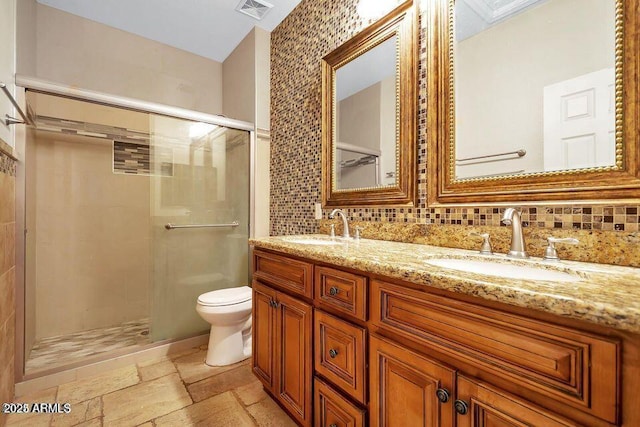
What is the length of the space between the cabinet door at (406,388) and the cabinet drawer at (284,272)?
1.24 feet

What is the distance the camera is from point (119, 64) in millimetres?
2391

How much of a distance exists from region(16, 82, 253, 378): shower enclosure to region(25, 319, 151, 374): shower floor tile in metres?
0.01

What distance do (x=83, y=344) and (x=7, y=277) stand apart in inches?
35.2

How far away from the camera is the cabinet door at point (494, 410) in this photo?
529mm

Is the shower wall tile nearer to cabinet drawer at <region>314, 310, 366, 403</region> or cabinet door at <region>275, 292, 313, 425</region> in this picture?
cabinet door at <region>275, 292, 313, 425</region>

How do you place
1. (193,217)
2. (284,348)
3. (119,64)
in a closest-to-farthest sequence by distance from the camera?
(284,348) < (193,217) < (119,64)

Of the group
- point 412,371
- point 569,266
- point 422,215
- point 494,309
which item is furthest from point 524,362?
point 422,215

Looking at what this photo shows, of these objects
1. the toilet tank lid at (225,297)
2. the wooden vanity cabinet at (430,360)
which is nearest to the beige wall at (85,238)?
the toilet tank lid at (225,297)

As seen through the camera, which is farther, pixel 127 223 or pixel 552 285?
pixel 127 223

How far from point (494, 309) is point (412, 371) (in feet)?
1.00

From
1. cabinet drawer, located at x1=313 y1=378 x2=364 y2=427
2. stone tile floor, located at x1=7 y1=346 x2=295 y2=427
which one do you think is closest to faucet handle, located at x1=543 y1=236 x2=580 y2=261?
cabinet drawer, located at x1=313 y1=378 x2=364 y2=427

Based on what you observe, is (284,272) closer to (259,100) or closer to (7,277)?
(7,277)

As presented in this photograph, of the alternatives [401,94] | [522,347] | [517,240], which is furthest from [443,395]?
[401,94]

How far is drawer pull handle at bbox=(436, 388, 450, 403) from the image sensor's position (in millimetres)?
669
